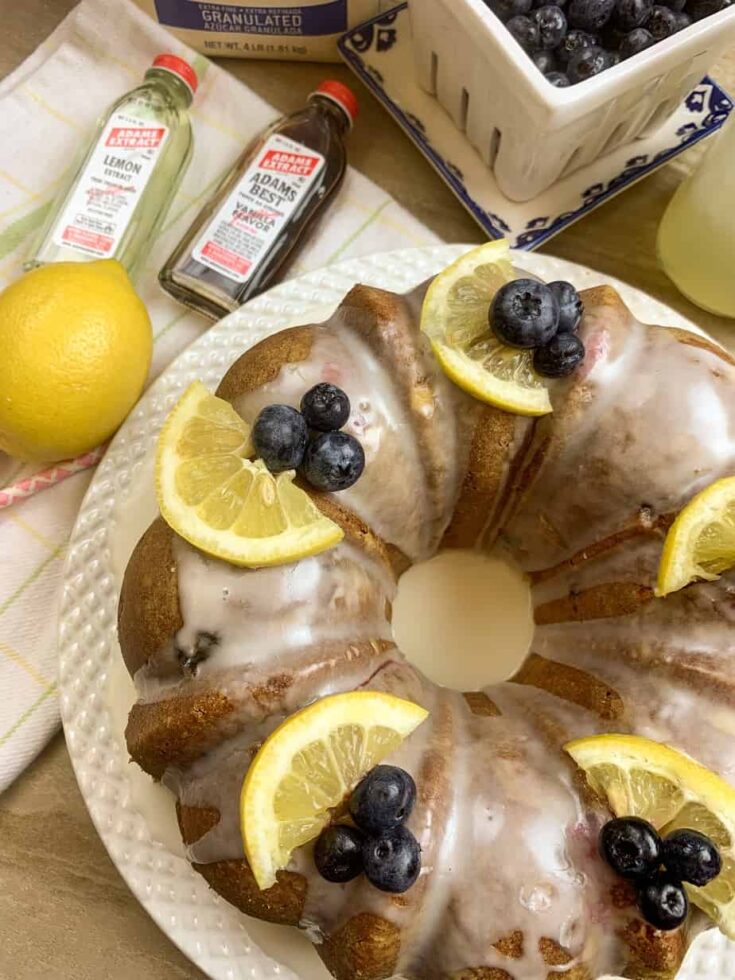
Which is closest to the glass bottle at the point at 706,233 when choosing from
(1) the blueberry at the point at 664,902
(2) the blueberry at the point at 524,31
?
(2) the blueberry at the point at 524,31

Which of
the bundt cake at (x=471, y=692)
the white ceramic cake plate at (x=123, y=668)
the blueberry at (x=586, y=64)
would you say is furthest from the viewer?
the blueberry at (x=586, y=64)

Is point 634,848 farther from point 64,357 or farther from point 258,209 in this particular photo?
point 258,209

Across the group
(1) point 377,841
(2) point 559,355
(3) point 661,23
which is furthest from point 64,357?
(3) point 661,23

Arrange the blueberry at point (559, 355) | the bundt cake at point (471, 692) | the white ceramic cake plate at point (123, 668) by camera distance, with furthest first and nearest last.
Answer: the white ceramic cake plate at point (123, 668), the blueberry at point (559, 355), the bundt cake at point (471, 692)

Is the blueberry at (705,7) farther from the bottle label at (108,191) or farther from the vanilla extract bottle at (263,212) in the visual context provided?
the bottle label at (108,191)

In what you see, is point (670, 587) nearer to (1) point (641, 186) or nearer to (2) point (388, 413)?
(2) point (388, 413)

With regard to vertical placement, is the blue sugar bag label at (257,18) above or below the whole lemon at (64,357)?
above

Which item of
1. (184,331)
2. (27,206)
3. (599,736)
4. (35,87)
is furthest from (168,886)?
(35,87)
